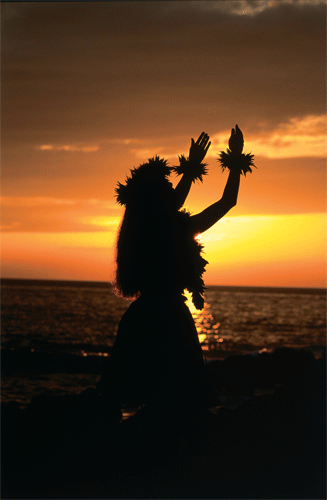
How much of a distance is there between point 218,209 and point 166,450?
2.28 meters

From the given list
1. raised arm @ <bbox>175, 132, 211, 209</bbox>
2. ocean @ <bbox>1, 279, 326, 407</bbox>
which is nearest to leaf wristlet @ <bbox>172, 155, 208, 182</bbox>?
raised arm @ <bbox>175, 132, 211, 209</bbox>

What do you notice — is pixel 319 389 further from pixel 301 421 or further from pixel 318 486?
pixel 318 486

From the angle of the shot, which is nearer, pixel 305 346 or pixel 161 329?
pixel 161 329

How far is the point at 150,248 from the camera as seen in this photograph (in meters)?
4.14

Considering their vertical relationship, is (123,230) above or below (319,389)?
above

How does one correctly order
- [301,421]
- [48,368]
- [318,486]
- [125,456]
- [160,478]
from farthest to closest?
[48,368], [301,421], [125,456], [318,486], [160,478]

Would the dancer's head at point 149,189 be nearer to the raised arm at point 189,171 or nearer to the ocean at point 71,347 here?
the raised arm at point 189,171

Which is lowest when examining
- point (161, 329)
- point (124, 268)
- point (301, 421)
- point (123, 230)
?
point (301, 421)

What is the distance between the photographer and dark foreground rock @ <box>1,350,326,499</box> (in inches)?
174

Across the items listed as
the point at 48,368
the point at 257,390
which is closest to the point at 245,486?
the point at 257,390

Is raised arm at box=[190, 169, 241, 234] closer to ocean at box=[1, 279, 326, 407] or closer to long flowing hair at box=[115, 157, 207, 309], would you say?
long flowing hair at box=[115, 157, 207, 309]

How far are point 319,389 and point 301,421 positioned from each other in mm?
3158

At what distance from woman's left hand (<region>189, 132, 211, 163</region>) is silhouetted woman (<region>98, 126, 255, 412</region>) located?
312 mm

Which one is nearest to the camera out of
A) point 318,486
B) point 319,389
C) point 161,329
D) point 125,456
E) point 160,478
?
point 161,329
